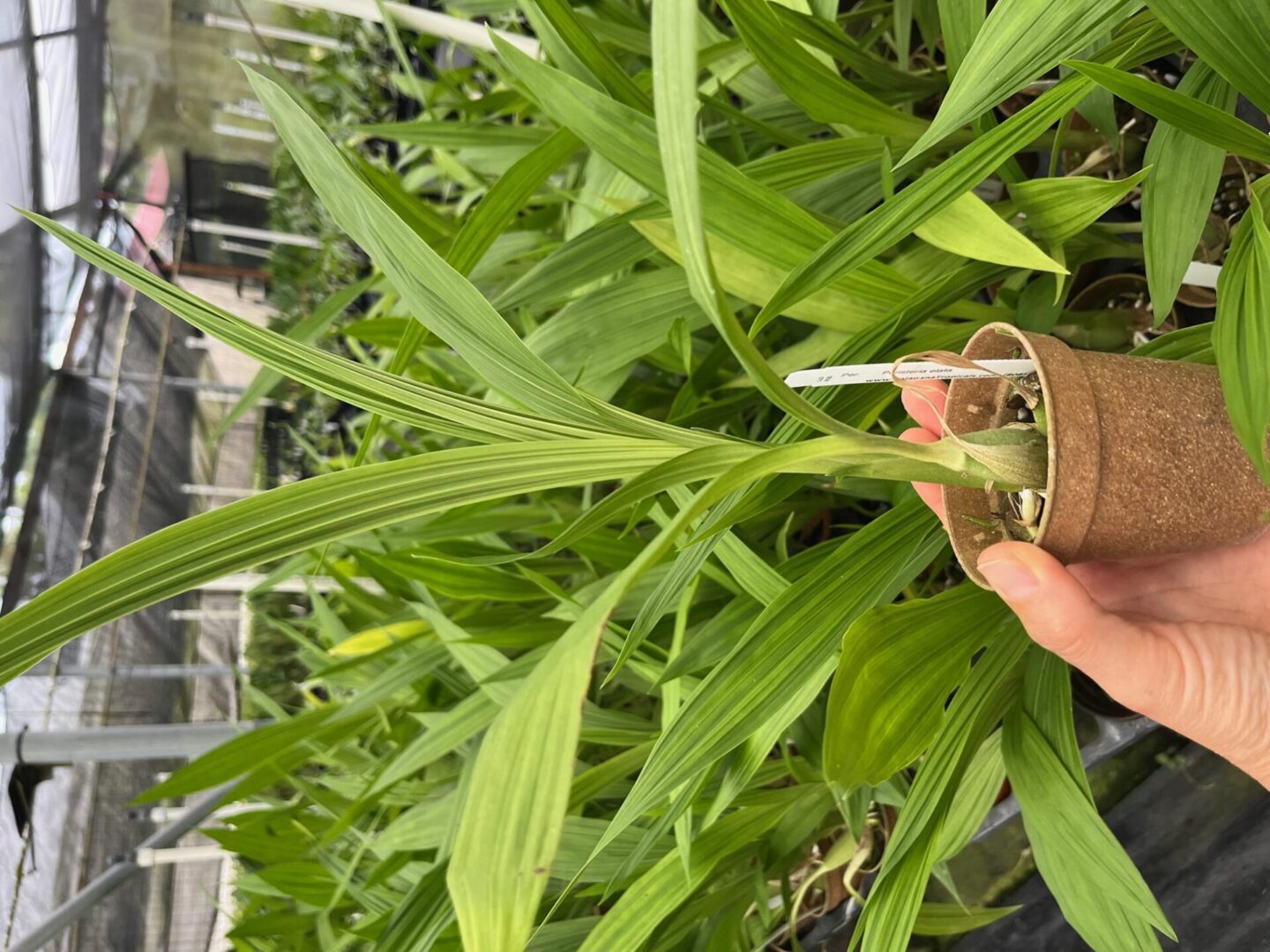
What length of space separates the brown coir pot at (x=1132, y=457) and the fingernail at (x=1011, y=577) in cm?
1

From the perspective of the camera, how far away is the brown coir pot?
1.02ft

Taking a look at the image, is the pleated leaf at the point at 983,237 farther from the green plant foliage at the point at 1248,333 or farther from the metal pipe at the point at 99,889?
the metal pipe at the point at 99,889

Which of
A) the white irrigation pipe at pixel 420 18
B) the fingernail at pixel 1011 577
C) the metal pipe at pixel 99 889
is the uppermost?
the white irrigation pipe at pixel 420 18

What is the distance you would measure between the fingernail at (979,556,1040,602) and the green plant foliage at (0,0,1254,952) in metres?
0.04

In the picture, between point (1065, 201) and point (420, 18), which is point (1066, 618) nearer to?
point (1065, 201)

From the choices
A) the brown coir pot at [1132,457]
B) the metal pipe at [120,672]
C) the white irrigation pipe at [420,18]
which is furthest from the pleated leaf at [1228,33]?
the metal pipe at [120,672]

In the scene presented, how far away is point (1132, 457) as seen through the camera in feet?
1.05

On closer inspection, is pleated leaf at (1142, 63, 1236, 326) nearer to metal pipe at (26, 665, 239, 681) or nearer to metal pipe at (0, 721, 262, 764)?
metal pipe at (0, 721, 262, 764)

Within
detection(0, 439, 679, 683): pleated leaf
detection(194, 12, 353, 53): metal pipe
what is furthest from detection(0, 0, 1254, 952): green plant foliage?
detection(194, 12, 353, 53): metal pipe

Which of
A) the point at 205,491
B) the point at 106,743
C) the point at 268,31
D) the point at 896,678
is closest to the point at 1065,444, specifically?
the point at 896,678

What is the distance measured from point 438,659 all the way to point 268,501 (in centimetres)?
57

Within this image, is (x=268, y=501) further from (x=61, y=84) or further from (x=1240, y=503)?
(x=61, y=84)

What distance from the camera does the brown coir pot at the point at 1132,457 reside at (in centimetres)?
31

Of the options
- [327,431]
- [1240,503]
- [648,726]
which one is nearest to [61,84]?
[327,431]
